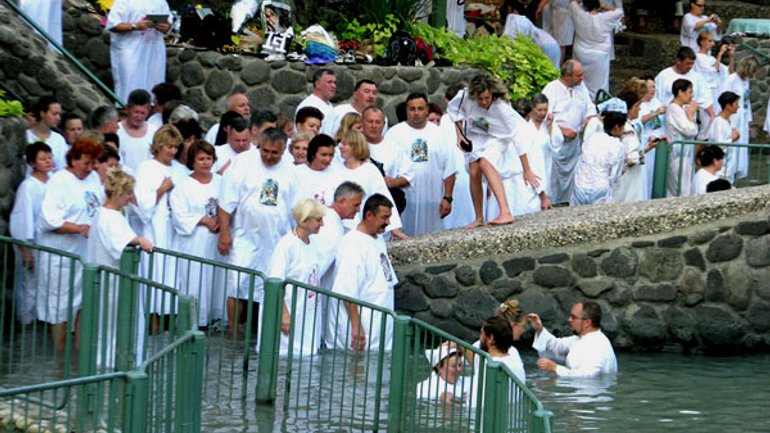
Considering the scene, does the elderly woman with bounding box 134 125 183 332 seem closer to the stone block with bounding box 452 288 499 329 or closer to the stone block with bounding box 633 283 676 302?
the stone block with bounding box 452 288 499 329

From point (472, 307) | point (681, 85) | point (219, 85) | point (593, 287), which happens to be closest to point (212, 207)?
point (472, 307)

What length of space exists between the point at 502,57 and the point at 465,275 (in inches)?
235

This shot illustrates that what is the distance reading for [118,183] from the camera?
11594 mm

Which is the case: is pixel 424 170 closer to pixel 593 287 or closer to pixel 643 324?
pixel 593 287

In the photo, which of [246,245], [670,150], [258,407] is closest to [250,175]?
[246,245]

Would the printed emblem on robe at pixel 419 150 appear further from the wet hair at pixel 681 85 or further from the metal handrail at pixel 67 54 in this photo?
the wet hair at pixel 681 85

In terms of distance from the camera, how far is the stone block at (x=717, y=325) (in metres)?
14.2

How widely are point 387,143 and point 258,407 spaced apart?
4093 mm

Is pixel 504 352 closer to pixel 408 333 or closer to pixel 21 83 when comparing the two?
pixel 408 333

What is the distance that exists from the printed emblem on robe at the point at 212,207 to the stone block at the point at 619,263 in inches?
123

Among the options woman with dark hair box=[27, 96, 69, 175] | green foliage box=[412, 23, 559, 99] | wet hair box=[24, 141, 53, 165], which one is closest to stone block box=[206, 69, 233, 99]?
green foliage box=[412, 23, 559, 99]

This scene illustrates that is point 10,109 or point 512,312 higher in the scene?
point 10,109

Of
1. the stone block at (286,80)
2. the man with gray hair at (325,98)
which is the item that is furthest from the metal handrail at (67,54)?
the man with gray hair at (325,98)

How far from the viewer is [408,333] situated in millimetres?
10109
